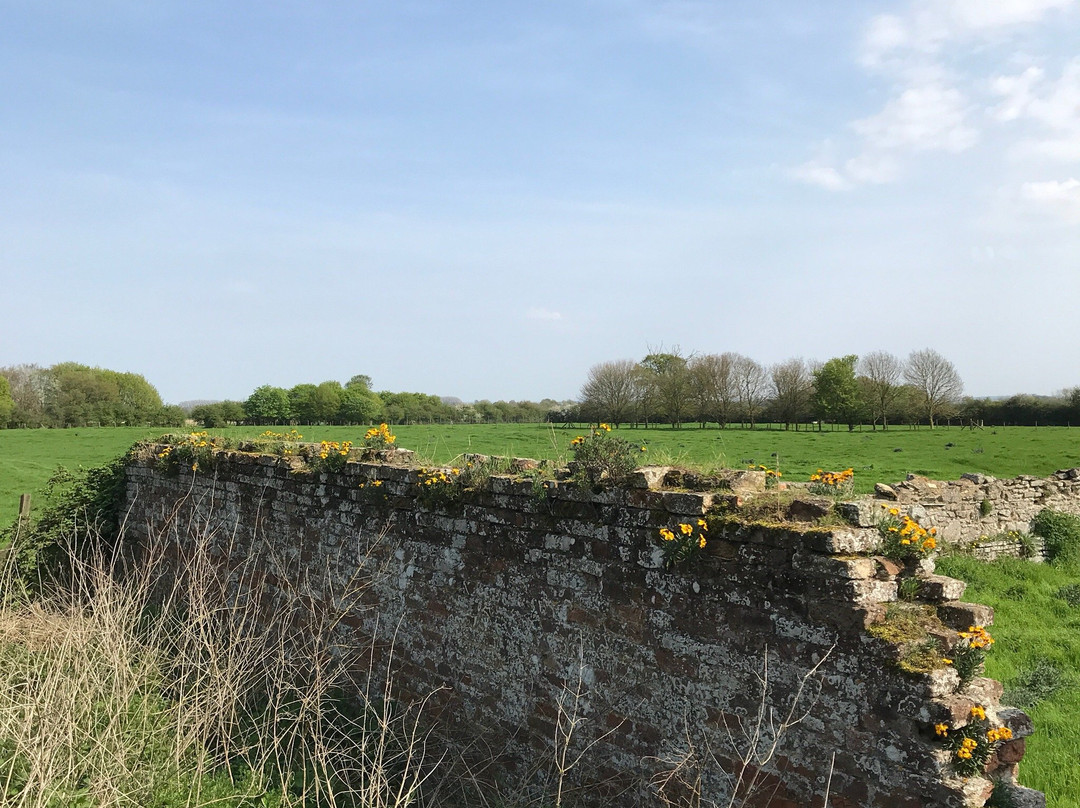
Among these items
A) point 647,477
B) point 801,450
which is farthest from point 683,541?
point 801,450

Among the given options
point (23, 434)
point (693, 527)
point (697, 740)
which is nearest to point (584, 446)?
point (693, 527)

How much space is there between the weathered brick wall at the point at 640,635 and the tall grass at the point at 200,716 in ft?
2.22

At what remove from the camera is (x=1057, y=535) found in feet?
43.7

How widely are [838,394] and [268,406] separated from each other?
1407 inches

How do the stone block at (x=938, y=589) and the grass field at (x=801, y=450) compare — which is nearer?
the stone block at (x=938, y=589)

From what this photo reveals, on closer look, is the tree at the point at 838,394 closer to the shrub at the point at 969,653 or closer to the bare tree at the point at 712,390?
the bare tree at the point at 712,390

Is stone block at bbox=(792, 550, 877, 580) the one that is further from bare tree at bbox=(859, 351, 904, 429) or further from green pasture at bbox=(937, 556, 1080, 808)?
bare tree at bbox=(859, 351, 904, 429)

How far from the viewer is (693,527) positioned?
174 inches

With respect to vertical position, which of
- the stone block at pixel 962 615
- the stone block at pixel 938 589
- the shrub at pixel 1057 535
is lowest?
the shrub at pixel 1057 535

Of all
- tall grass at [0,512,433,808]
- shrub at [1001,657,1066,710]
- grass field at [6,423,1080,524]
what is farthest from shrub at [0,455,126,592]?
shrub at [1001,657,1066,710]

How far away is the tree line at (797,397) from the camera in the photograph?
3716cm

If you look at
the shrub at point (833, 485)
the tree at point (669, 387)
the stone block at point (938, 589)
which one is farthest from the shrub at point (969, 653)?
the tree at point (669, 387)

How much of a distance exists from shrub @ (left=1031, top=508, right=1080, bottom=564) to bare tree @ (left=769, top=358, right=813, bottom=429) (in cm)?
2524

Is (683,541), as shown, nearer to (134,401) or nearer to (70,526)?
(70,526)
